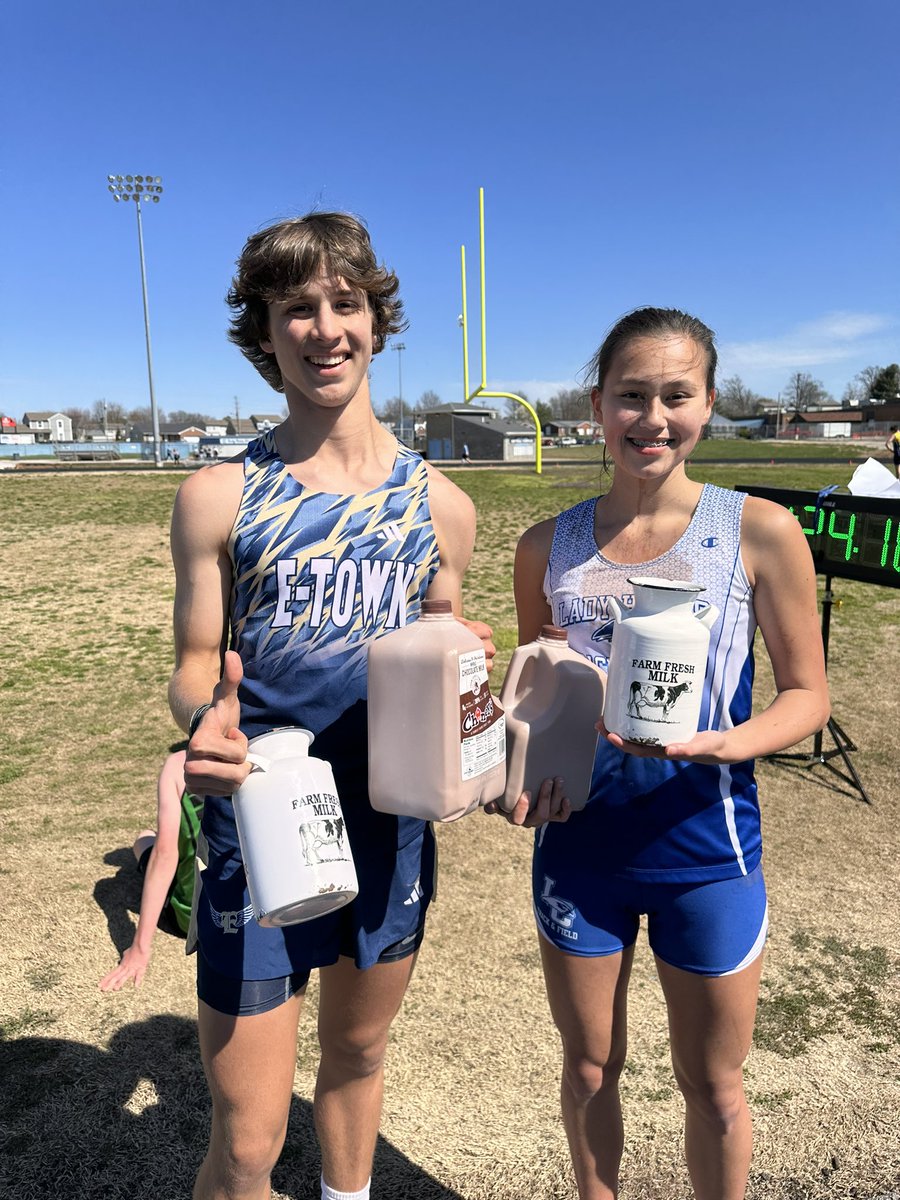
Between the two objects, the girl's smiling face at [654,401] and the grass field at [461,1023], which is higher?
the girl's smiling face at [654,401]

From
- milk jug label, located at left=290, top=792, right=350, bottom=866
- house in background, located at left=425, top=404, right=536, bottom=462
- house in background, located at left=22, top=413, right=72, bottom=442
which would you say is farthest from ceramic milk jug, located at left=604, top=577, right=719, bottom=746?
house in background, located at left=22, top=413, right=72, bottom=442

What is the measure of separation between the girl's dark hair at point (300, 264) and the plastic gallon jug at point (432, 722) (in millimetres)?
806

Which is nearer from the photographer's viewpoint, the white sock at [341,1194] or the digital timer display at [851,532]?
the white sock at [341,1194]

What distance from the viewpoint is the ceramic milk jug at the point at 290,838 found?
1.62 m

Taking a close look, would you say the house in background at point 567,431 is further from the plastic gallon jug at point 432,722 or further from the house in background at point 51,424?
the plastic gallon jug at point 432,722

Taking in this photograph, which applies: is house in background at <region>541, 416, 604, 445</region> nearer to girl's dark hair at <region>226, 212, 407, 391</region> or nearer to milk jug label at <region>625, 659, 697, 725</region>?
girl's dark hair at <region>226, 212, 407, 391</region>

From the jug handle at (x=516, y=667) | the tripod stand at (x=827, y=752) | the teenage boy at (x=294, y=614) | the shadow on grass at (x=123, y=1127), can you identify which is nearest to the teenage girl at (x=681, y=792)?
the jug handle at (x=516, y=667)

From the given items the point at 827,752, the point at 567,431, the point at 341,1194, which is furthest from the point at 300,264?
the point at 567,431

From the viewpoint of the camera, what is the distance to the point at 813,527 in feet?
18.2

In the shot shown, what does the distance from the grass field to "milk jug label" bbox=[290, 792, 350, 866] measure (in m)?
1.61

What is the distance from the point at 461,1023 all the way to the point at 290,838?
84.6 inches

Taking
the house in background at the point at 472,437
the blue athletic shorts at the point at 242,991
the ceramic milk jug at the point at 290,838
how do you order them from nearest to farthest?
the ceramic milk jug at the point at 290,838 < the blue athletic shorts at the point at 242,991 < the house in background at the point at 472,437

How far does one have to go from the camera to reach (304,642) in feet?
6.25

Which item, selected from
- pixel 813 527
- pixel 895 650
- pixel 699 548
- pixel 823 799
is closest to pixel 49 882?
pixel 699 548
